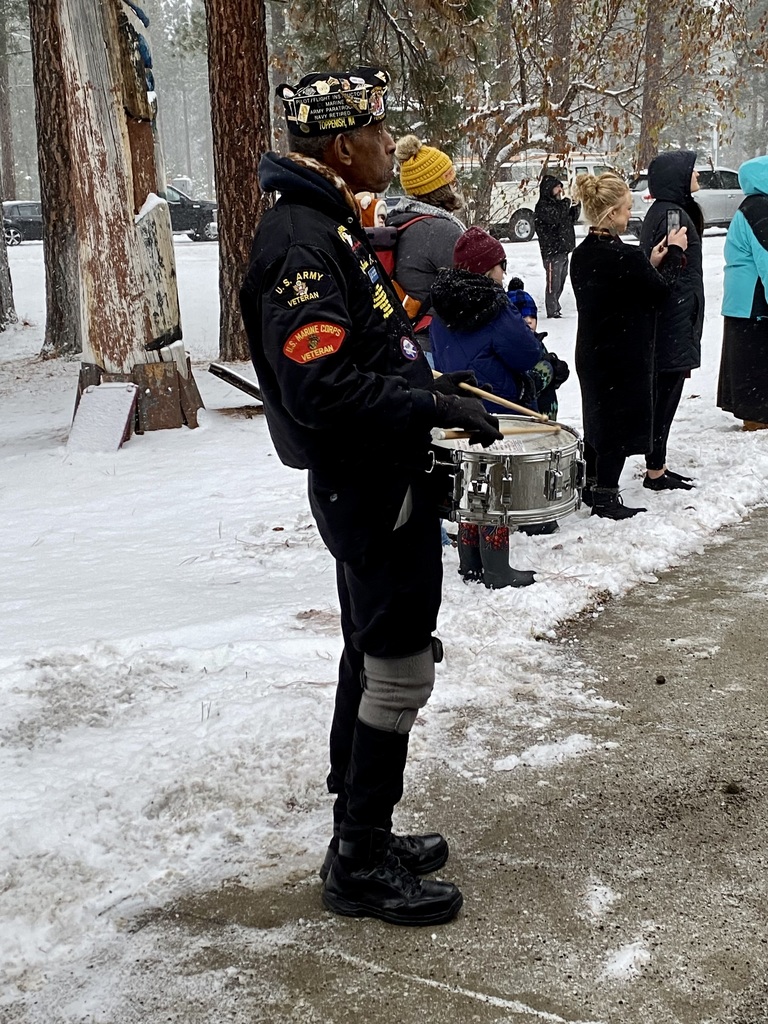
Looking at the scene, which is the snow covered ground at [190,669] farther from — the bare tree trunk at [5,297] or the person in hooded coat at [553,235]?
the bare tree trunk at [5,297]

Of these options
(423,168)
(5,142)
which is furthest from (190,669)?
(5,142)

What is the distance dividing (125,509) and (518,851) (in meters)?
4.33

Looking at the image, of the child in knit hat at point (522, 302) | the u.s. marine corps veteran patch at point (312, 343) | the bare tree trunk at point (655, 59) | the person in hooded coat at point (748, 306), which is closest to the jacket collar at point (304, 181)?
the u.s. marine corps veteran patch at point (312, 343)

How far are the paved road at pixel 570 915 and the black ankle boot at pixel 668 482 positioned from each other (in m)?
2.96

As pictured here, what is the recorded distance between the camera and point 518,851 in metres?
3.08

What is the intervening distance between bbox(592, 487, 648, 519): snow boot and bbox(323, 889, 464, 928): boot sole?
3.76 m

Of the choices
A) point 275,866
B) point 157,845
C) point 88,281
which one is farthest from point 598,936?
point 88,281

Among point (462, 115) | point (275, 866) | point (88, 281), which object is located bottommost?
point (275, 866)

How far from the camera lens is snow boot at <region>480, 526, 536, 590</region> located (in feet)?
16.8

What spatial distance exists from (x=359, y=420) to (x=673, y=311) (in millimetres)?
4751

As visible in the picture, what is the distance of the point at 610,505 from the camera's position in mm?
6297

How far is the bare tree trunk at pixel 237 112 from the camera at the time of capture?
987cm

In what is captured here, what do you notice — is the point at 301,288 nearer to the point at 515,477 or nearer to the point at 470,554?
the point at 515,477

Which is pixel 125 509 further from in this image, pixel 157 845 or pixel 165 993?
pixel 165 993
